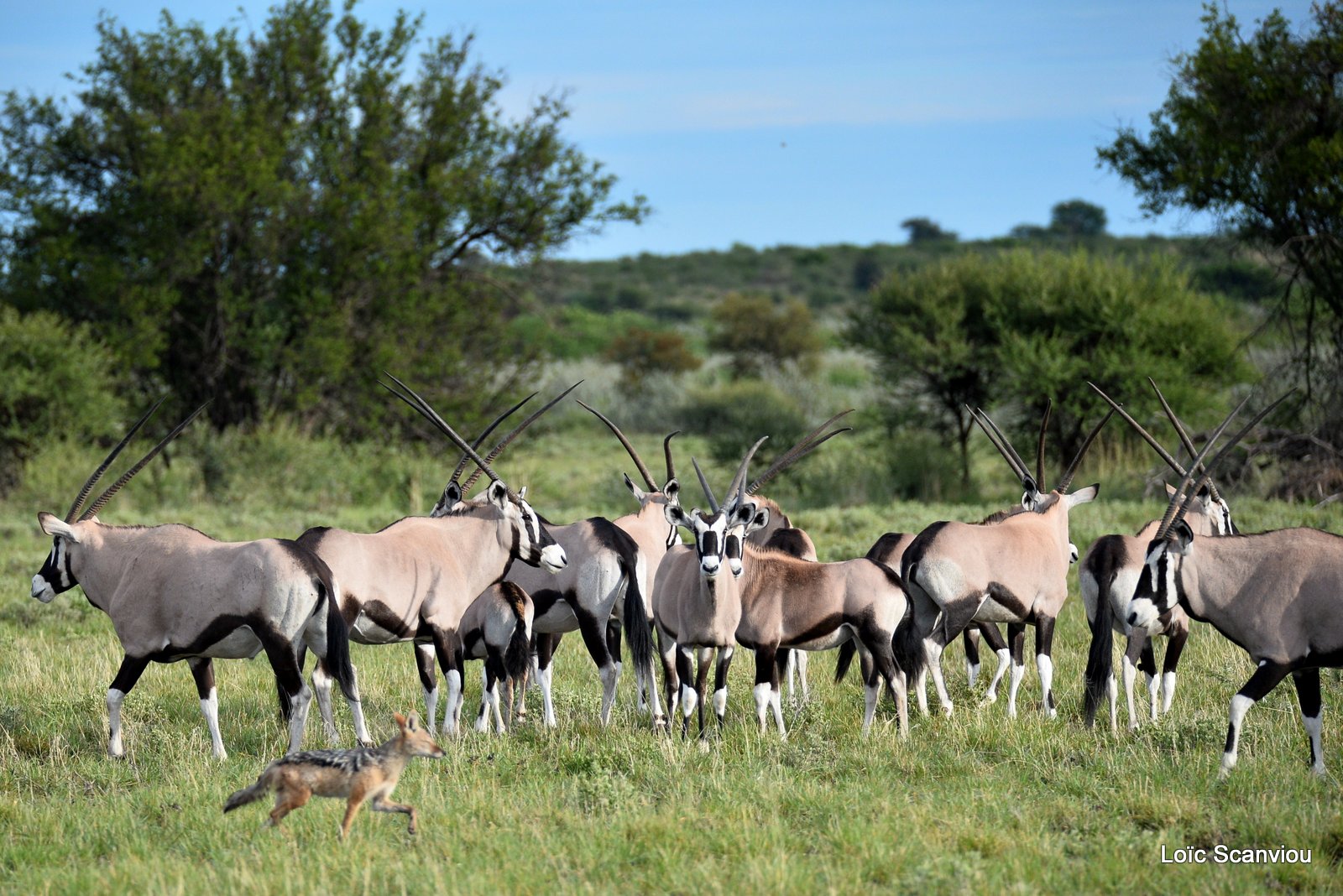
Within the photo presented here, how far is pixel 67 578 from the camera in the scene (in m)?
7.87

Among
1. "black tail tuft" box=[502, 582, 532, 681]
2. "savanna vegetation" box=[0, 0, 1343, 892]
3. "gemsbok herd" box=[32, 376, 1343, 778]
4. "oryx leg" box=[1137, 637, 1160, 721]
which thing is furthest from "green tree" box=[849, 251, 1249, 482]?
"black tail tuft" box=[502, 582, 532, 681]

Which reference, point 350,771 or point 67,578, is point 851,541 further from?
point 350,771

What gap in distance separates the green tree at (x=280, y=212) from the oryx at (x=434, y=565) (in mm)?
14737

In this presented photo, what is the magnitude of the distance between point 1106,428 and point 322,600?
58.8ft

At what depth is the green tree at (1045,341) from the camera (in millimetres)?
21719

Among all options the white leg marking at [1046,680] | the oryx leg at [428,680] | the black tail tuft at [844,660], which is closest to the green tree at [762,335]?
the black tail tuft at [844,660]

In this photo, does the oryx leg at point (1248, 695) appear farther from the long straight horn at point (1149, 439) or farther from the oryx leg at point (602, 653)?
the oryx leg at point (602, 653)

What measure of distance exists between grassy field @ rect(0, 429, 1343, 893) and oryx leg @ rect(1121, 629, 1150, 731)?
0.34 metres

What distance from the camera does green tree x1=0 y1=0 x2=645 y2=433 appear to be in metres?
21.8

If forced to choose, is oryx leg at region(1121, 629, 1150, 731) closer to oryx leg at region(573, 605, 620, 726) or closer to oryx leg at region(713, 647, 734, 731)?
oryx leg at region(713, 647, 734, 731)

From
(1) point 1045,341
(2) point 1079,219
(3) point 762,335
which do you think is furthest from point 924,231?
(1) point 1045,341

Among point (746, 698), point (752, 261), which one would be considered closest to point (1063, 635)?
point (746, 698)

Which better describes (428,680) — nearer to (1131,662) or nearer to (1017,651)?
(1017,651)

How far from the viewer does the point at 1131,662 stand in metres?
8.16
